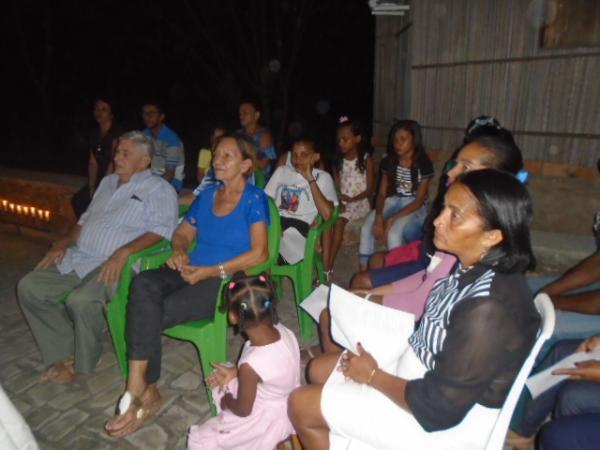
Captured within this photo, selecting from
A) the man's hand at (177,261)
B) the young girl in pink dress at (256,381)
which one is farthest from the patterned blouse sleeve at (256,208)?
the young girl in pink dress at (256,381)

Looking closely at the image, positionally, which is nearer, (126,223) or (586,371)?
(586,371)

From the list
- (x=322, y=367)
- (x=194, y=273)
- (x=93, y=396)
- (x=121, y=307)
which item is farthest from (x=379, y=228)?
(x=93, y=396)

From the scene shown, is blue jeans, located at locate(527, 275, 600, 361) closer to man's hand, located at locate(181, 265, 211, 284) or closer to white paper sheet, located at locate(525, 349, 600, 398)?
white paper sheet, located at locate(525, 349, 600, 398)

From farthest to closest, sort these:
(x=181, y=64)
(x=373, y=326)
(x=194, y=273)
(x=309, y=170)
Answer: (x=181, y=64)
(x=309, y=170)
(x=194, y=273)
(x=373, y=326)

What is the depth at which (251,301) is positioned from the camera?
79.1 inches

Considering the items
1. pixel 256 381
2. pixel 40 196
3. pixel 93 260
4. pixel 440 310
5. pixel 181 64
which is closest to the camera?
pixel 440 310

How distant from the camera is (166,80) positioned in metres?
16.1

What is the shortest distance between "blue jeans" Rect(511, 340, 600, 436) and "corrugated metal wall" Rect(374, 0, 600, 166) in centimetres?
302

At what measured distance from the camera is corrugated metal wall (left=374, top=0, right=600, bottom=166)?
14.0 ft

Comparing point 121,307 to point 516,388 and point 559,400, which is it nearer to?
point 516,388

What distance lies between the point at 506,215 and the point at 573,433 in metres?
0.89

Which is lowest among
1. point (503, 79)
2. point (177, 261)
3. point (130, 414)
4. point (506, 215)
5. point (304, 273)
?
point (130, 414)

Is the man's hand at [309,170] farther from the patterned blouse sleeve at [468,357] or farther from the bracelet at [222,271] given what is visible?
the patterned blouse sleeve at [468,357]

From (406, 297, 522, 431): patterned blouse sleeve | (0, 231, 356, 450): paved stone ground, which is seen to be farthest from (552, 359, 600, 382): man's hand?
(0, 231, 356, 450): paved stone ground
